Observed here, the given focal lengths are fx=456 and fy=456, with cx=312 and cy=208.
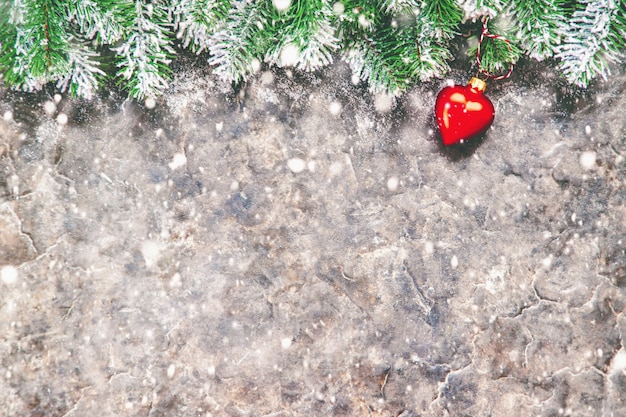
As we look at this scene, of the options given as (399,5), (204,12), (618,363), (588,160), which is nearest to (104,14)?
(204,12)

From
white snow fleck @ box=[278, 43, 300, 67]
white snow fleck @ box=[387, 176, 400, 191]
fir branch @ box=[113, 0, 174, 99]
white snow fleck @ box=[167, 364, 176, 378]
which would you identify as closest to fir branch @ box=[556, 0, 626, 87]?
white snow fleck @ box=[387, 176, 400, 191]

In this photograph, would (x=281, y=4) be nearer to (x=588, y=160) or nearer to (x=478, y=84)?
(x=478, y=84)

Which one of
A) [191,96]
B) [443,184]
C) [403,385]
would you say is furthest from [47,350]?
[443,184]

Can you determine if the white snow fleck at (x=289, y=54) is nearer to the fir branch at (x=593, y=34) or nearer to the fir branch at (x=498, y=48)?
the fir branch at (x=498, y=48)

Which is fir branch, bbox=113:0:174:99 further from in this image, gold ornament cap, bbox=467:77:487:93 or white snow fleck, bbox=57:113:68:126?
gold ornament cap, bbox=467:77:487:93

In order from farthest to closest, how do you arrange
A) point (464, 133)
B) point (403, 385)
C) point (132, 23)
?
point (403, 385) < point (464, 133) < point (132, 23)

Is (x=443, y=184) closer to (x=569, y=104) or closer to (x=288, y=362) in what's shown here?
(x=569, y=104)
